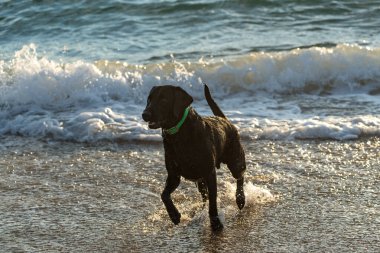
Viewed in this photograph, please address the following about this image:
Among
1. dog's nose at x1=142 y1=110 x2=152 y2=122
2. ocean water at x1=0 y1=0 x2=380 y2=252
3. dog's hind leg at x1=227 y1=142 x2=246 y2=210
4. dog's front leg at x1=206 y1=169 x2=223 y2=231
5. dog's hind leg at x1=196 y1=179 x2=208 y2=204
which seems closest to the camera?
dog's nose at x1=142 y1=110 x2=152 y2=122

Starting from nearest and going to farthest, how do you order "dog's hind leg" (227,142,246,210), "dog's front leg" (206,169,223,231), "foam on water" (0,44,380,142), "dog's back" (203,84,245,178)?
1. "dog's front leg" (206,169,223,231)
2. "dog's back" (203,84,245,178)
3. "dog's hind leg" (227,142,246,210)
4. "foam on water" (0,44,380,142)

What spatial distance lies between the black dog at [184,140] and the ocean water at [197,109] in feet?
0.91

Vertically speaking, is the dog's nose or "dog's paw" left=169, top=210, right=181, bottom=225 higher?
the dog's nose

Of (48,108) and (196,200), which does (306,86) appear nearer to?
(48,108)

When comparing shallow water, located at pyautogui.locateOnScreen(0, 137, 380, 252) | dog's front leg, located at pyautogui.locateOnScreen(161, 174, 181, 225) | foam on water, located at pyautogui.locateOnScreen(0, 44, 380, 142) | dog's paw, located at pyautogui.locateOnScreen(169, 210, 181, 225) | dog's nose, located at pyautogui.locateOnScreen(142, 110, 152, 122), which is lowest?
foam on water, located at pyautogui.locateOnScreen(0, 44, 380, 142)

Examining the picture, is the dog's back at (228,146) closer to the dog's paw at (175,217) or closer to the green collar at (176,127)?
the green collar at (176,127)

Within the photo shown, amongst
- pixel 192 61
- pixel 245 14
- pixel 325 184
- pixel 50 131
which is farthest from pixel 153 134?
pixel 245 14

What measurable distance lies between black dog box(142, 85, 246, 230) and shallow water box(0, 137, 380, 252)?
0.29 meters

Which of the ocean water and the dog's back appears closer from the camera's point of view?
the ocean water

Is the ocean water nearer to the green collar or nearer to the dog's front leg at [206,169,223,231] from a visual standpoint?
the dog's front leg at [206,169,223,231]

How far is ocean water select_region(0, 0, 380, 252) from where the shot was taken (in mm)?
5445

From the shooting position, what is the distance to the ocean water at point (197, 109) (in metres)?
5.45

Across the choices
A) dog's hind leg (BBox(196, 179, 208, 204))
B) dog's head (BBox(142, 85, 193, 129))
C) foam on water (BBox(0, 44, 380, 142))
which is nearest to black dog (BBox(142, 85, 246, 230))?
dog's head (BBox(142, 85, 193, 129))

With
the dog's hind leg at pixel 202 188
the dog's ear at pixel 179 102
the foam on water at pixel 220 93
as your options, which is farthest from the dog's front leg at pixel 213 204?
the foam on water at pixel 220 93
